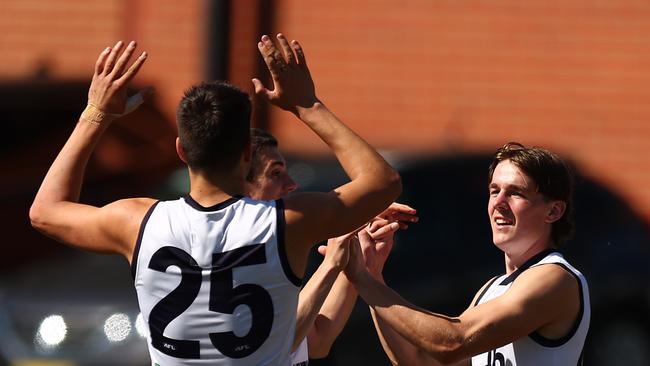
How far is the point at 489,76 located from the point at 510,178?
24.9 feet

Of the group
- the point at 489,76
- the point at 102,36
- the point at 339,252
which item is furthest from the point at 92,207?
the point at 102,36

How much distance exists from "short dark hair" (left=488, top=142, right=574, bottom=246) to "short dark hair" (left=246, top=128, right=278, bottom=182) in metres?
0.89

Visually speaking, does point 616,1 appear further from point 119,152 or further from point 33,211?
point 33,211

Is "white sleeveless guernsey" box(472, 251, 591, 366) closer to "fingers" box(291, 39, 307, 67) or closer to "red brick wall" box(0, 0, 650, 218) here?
"fingers" box(291, 39, 307, 67)

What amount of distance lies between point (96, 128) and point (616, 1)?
8698 millimetres

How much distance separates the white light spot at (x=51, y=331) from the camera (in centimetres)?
867

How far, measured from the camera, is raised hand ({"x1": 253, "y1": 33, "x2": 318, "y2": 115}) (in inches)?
148

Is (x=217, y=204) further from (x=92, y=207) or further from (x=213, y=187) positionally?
(x=92, y=207)

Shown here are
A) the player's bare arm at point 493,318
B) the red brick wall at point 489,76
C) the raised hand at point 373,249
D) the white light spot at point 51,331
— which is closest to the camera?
the player's bare arm at point 493,318

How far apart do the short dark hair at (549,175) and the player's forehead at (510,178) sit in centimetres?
1

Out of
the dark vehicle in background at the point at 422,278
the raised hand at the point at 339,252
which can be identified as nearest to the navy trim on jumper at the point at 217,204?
the raised hand at the point at 339,252

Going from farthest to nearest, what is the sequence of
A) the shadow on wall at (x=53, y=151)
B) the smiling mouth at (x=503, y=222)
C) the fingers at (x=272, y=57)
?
the shadow on wall at (x=53, y=151) → the smiling mouth at (x=503, y=222) → the fingers at (x=272, y=57)

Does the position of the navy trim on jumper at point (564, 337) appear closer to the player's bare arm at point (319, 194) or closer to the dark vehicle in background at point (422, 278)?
the player's bare arm at point (319, 194)

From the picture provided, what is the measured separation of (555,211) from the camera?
14.7 ft
